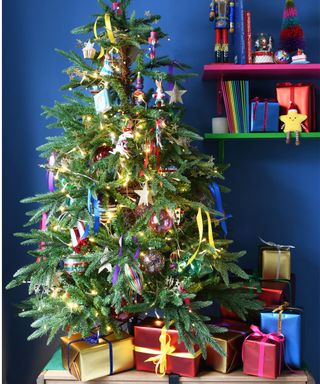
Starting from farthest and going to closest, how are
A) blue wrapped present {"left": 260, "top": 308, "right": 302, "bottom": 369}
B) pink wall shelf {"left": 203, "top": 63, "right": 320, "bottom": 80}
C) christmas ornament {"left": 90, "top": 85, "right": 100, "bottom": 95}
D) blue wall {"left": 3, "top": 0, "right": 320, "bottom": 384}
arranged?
blue wall {"left": 3, "top": 0, "right": 320, "bottom": 384}, pink wall shelf {"left": 203, "top": 63, "right": 320, "bottom": 80}, christmas ornament {"left": 90, "top": 85, "right": 100, "bottom": 95}, blue wrapped present {"left": 260, "top": 308, "right": 302, "bottom": 369}

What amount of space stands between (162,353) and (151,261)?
1.09 feet

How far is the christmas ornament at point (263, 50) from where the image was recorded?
2.44 meters

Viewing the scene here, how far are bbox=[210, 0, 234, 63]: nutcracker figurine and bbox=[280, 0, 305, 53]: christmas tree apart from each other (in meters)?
0.25

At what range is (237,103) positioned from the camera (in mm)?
2473

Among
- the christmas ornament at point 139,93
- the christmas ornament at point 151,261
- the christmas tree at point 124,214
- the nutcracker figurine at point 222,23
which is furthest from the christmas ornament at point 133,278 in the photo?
the nutcracker figurine at point 222,23

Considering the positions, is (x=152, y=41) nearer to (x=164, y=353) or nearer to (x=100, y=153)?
(x=100, y=153)

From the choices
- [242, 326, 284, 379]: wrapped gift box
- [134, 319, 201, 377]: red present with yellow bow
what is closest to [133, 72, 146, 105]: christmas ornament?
[134, 319, 201, 377]: red present with yellow bow

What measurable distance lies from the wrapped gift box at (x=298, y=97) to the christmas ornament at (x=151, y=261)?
93 cm

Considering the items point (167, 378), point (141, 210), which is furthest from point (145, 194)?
point (167, 378)

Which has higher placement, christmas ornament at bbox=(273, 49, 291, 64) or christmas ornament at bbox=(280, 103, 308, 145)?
christmas ornament at bbox=(273, 49, 291, 64)

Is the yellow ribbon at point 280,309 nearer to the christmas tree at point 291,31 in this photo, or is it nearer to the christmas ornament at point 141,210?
the christmas ornament at point 141,210

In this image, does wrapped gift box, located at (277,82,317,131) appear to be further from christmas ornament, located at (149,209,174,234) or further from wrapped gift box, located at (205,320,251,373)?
wrapped gift box, located at (205,320,251,373)

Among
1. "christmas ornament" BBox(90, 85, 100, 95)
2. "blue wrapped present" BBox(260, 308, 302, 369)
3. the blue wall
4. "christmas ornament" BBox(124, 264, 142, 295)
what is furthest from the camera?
the blue wall

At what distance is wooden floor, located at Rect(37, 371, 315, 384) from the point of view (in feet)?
6.50
